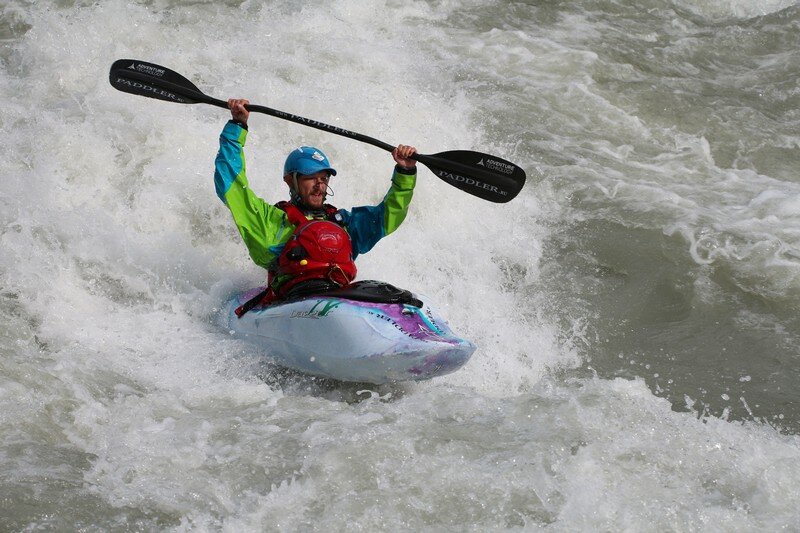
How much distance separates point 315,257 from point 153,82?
1765 millimetres

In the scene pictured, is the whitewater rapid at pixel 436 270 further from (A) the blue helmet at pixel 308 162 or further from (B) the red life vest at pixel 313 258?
(A) the blue helmet at pixel 308 162

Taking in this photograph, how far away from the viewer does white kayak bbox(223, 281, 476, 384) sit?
4844 mm

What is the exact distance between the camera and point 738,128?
8.75 m

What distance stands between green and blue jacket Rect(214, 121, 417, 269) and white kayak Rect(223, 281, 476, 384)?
454 millimetres

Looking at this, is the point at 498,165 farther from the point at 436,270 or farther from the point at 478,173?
the point at 436,270

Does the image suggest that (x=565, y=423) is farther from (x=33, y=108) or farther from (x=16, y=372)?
(x=33, y=108)

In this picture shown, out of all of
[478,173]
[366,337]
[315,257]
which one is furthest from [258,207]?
[478,173]

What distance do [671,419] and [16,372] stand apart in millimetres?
2984

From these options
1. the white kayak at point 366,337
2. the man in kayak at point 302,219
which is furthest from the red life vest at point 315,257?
the white kayak at point 366,337

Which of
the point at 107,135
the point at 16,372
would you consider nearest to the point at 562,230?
the point at 107,135

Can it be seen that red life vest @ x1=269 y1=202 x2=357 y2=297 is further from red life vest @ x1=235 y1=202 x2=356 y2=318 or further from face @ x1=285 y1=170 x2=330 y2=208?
face @ x1=285 y1=170 x2=330 y2=208

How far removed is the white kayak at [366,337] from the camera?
4.84 meters

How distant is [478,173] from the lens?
5.61 meters

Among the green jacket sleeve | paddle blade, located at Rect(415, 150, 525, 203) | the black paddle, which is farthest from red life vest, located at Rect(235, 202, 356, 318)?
paddle blade, located at Rect(415, 150, 525, 203)
